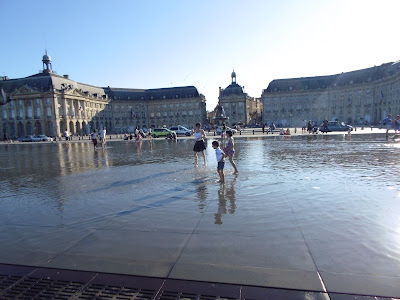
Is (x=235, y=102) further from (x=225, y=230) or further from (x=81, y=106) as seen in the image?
(x=225, y=230)

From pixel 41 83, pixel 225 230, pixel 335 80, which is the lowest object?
pixel 225 230

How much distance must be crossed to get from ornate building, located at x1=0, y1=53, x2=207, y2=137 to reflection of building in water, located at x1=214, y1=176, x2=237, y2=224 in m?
68.2

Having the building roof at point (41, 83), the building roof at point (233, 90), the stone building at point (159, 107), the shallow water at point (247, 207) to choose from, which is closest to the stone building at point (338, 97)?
the building roof at point (233, 90)

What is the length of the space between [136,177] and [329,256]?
7013mm

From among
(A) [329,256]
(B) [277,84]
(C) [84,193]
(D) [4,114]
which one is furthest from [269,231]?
(B) [277,84]

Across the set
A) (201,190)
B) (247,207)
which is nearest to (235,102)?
(201,190)

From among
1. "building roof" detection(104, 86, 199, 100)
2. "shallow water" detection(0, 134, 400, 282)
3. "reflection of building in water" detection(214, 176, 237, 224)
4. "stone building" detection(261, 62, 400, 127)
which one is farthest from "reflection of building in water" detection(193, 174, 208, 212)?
"building roof" detection(104, 86, 199, 100)

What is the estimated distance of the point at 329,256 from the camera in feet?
11.5

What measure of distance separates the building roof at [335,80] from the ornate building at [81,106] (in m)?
29.9

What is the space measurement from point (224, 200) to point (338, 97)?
98.8 meters

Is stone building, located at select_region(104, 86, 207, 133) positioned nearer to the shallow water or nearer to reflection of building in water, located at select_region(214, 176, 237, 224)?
the shallow water

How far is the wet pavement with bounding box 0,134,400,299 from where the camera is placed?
3.22 m

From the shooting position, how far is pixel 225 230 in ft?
14.5

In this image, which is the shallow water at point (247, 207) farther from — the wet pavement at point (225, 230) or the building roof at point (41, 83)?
the building roof at point (41, 83)
